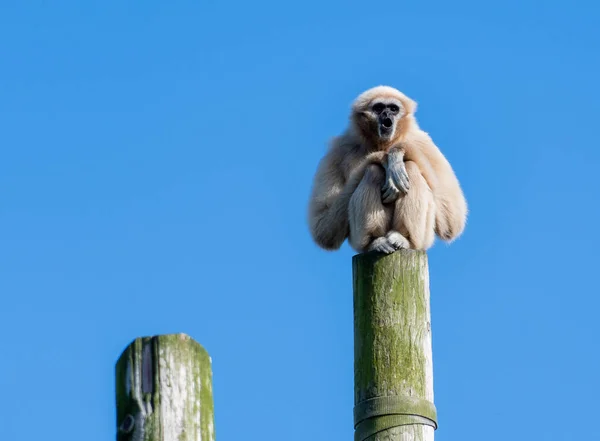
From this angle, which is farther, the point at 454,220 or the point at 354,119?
the point at 354,119

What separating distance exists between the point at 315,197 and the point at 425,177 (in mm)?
1021

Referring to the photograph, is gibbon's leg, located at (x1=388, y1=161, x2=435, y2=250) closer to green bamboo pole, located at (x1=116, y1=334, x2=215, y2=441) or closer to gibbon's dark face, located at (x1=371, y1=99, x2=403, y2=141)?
gibbon's dark face, located at (x1=371, y1=99, x2=403, y2=141)

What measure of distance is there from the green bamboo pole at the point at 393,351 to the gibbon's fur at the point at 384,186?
7.19ft

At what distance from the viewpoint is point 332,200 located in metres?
10.1

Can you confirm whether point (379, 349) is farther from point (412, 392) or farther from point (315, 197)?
point (315, 197)

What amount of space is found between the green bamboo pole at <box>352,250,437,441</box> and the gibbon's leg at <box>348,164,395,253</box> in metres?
2.35

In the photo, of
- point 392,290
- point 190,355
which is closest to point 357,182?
point 392,290

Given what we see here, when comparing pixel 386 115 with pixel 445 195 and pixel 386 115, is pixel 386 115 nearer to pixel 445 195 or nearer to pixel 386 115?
pixel 386 115

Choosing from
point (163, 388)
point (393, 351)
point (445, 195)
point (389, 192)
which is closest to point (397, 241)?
point (389, 192)

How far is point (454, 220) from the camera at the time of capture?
10016 mm

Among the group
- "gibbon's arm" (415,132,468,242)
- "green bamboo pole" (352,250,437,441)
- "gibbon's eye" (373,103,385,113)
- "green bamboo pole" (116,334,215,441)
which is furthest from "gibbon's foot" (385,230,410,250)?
"green bamboo pole" (116,334,215,441)

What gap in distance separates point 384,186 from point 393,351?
9.76 feet

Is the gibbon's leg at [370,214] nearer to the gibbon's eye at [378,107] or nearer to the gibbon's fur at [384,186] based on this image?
the gibbon's fur at [384,186]

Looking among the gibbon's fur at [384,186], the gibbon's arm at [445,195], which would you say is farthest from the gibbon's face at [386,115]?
the gibbon's arm at [445,195]
